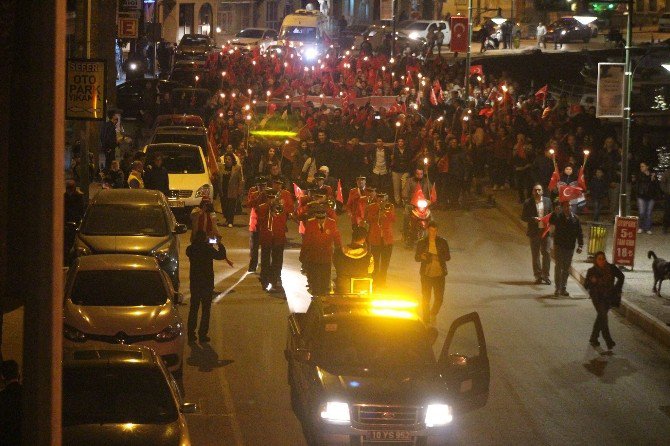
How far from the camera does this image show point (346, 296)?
13.2 metres

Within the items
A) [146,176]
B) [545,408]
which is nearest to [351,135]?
[146,176]

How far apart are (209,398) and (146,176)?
12.4 meters

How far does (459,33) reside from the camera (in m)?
41.9

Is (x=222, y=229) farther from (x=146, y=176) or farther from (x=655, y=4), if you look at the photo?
(x=655, y=4)

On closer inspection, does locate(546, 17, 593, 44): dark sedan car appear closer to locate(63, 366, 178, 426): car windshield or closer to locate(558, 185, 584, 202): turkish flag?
locate(558, 185, 584, 202): turkish flag

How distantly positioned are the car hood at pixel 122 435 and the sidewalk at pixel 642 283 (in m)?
10.2

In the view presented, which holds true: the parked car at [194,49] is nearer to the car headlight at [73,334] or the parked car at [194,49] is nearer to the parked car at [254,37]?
the parked car at [254,37]

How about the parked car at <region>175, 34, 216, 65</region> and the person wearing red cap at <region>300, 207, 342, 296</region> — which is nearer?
the person wearing red cap at <region>300, 207, 342, 296</region>

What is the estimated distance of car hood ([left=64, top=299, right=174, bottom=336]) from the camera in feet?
44.8

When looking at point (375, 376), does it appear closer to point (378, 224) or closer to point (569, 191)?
point (378, 224)

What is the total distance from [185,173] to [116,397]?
703 inches

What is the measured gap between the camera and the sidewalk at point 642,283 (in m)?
18.7

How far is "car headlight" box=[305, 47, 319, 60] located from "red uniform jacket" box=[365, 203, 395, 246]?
2803 cm

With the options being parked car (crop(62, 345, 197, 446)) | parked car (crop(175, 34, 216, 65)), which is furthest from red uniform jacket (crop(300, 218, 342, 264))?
parked car (crop(175, 34, 216, 65))
